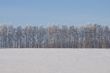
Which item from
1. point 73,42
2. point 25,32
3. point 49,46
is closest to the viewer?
point 49,46

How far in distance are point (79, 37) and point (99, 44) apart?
1969 millimetres

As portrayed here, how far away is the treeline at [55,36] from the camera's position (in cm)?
1911

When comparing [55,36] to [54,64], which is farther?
[55,36]

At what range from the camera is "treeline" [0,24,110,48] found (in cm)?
1911

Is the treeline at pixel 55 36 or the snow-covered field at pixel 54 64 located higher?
the treeline at pixel 55 36

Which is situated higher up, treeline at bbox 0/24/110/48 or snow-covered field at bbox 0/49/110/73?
treeline at bbox 0/24/110/48

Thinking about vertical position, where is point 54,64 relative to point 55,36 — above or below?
below

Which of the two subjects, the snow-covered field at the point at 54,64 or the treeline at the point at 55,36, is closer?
the snow-covered field at the point at 54,64

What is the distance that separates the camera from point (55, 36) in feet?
66.5

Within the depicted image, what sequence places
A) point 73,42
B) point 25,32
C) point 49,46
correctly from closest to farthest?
point 49,46 → point 73,42 → point 25,32

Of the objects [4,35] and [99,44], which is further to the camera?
[4,35]

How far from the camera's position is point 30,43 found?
19.9 metres

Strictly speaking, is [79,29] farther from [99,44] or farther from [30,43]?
[30,43]

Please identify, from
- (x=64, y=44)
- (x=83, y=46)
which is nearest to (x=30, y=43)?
(x=64, y=44)
